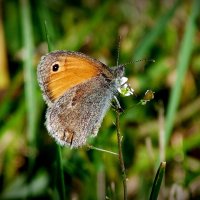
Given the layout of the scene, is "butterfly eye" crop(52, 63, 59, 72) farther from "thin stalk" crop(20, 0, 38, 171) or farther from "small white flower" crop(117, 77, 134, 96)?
"thin stalk" crop(20, 0, 38, 171)

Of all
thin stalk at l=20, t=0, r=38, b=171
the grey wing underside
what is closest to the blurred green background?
thin stalk at l=20, t=0, r=38, b=171

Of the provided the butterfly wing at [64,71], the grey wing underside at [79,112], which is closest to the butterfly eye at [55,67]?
the butterfly wing at [64,71]

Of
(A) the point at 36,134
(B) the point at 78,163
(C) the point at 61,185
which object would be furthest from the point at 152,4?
(C) the point at 61,185

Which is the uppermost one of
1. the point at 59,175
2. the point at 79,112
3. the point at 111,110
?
the point at 79,112

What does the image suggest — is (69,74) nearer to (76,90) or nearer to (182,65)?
(76,90)

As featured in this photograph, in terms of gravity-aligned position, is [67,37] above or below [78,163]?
above

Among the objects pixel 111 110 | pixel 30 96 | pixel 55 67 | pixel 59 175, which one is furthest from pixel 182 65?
pixel 59 175

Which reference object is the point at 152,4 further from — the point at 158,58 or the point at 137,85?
the point at 137,85

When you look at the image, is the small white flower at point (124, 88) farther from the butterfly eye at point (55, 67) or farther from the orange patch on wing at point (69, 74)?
the butterfly eye at point (55, 67)
